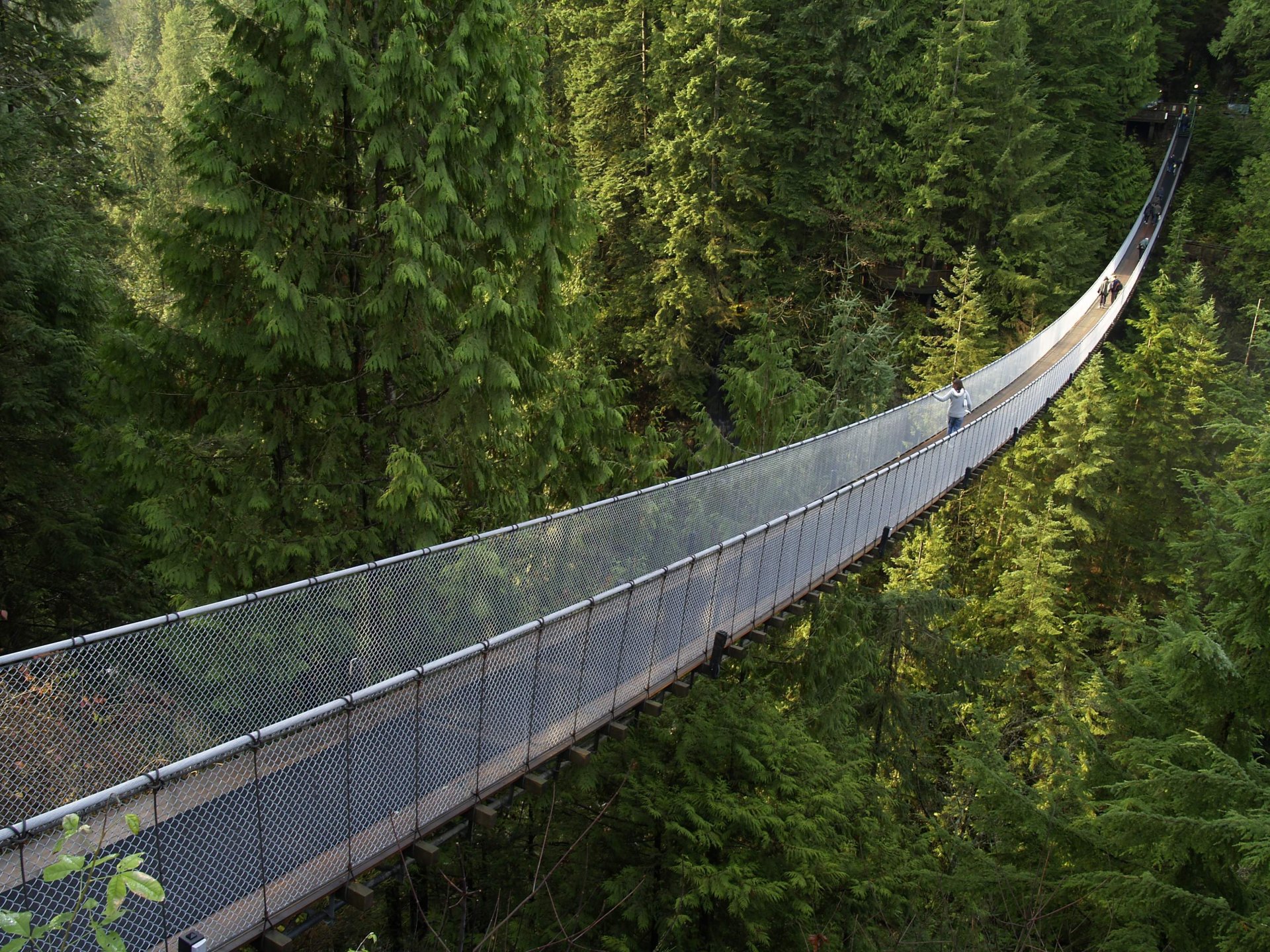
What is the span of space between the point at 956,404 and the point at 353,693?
32.7 feet

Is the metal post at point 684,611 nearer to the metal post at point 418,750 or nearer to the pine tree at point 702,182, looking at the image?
the metal post at point 418,750

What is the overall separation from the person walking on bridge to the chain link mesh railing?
5110 millimetres

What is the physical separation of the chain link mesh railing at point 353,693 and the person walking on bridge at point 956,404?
5.11 meters

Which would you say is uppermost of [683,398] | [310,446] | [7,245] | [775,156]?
[775,156]

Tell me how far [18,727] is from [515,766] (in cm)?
265

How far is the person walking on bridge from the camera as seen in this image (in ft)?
41.3

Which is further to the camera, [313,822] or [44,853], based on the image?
[313,822]

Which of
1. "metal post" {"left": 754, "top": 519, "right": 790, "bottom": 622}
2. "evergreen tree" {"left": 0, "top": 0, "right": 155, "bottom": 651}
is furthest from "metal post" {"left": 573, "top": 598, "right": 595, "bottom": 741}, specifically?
"evergreen tree" {"left": 0, "top": 0, "right": 155, "bottom": 651}

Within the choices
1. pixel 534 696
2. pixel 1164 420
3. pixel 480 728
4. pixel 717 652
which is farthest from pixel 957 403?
pixel 1164 420

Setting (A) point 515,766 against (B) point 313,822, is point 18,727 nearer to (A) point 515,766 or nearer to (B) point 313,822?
(B) point 313,822

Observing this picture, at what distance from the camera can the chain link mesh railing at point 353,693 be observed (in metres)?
4.27

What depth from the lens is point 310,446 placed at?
7.55m

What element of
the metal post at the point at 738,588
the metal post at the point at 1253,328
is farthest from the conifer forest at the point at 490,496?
the metal post at the point at 1253,328

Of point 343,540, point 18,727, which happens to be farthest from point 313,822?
point 343,540
